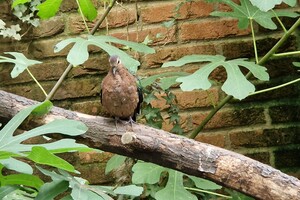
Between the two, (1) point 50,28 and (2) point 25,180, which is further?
(1) point 50,28

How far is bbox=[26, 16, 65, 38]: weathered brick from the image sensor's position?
204cm

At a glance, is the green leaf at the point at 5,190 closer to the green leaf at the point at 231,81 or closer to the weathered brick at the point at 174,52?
the green leaf at the point at 231,81

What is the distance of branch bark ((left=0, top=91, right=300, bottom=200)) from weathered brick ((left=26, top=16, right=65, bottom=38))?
756mm

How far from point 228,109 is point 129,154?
0.80 m

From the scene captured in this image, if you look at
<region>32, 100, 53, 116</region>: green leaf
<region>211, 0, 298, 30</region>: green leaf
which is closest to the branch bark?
<region>32, 100, 53, 116</region>: green leaf

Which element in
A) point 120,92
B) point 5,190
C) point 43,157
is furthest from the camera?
point 120,92

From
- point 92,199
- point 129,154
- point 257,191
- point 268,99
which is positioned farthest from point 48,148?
point 268,99

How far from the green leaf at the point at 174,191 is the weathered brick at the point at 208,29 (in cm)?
63

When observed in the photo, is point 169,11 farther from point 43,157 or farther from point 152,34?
point 43,157

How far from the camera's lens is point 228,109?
2029mm

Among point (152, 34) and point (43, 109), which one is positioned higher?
point (152, 34)

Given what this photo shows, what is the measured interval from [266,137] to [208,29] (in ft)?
1.48

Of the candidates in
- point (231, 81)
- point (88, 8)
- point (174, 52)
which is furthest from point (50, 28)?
point (231, 81)

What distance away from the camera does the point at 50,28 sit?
6.72ft
